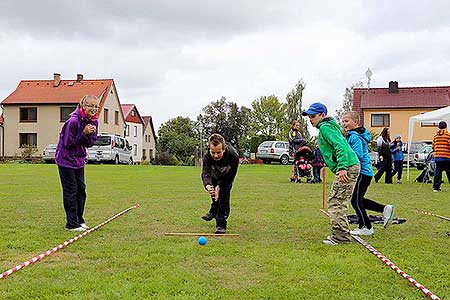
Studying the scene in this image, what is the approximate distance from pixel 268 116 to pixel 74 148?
221ft

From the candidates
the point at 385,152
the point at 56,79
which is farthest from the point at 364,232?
the point at 56,79

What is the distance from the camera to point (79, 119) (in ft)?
25.0

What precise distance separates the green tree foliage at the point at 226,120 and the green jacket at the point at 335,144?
63.0 meters

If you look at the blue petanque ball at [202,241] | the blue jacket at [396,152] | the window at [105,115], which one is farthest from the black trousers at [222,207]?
the window at [105,115]

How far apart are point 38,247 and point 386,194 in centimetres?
987

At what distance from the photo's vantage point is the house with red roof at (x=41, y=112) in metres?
54.7

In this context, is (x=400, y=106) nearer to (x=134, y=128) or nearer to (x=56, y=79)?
(x=134, y=128)

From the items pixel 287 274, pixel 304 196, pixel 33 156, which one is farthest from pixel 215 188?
pixel 33 156

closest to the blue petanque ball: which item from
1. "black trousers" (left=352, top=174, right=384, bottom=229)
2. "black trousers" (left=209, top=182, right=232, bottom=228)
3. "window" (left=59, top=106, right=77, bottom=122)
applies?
"black trousers" (left=209, top=182, right=232, bottom=228)

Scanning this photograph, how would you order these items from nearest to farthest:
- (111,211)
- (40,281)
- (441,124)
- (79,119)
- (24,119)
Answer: (40,281), (79,119), (111,211), (441,124), (24,119)

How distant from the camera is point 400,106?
54.6 m

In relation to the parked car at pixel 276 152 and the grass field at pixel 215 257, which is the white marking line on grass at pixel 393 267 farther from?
the parked car at pixel 276 152

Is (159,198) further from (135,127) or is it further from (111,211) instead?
(135,127)

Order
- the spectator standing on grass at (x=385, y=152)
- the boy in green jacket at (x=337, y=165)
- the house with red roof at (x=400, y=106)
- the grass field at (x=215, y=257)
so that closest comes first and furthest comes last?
1. the grass field at (x=215, y=257)
2. the boy in green jacket at (x=337, y=165)
3. the spectator standing on grass at (x=385, y=152)
4. the house with red roof at (x=400, y=106)
